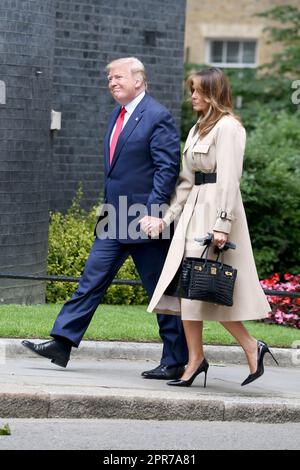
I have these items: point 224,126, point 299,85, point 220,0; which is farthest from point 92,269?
point 220,0

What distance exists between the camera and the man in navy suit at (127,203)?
8500 millimetres

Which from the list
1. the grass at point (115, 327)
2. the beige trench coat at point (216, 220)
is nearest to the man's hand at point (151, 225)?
the beige trench coat at point (216, 220)

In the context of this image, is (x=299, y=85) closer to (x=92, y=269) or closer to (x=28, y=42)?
(x=28, y=42)

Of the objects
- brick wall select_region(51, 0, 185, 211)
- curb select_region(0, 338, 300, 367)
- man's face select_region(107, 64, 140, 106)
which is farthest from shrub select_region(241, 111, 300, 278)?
man's face select_region(107, 64, 140, 106)

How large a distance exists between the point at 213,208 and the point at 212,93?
0.73 meters

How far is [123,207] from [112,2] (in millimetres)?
6379

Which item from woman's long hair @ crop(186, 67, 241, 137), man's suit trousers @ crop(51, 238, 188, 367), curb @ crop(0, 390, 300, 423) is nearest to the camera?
curb @ crop(0, 390, 300, 423)

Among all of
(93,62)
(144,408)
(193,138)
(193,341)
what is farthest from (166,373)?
(93,62)

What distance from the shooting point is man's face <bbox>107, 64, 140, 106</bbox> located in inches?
337

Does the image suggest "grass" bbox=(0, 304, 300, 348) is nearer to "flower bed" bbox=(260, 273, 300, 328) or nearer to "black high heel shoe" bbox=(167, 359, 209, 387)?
"flower bed" bbox=(260, 273, 300, 328)

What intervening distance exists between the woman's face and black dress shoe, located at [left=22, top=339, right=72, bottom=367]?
5.91 feet

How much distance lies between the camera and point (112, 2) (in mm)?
14484

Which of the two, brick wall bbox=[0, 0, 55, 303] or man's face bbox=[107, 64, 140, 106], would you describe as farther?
brick wall bbox=[0, 0, 55, 303]

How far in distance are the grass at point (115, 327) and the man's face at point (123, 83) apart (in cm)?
215
